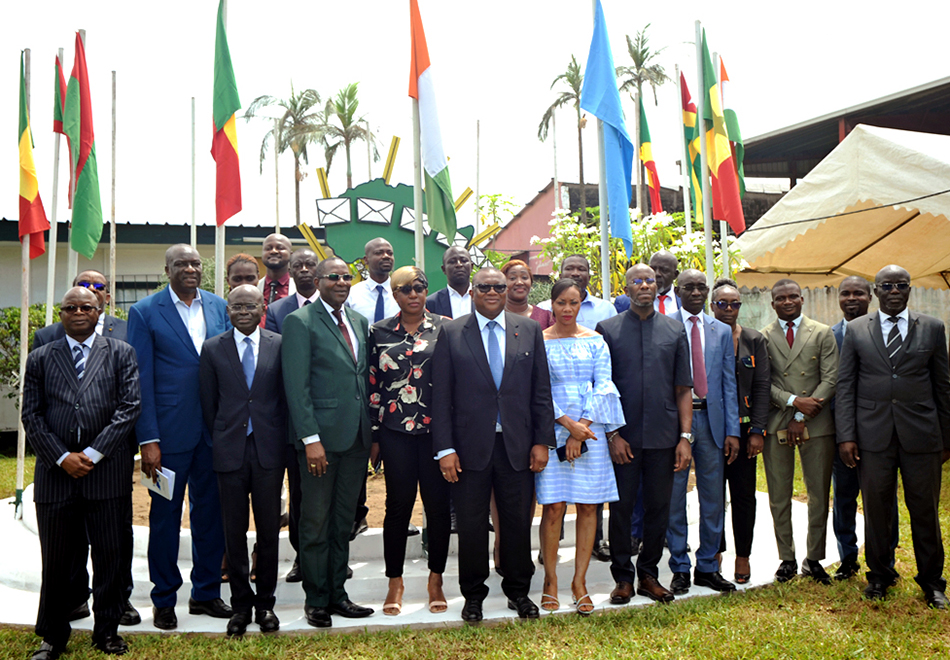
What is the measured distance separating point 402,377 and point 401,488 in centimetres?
74

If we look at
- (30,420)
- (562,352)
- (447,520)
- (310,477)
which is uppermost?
(562,352)

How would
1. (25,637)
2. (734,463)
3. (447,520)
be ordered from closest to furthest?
(25,637) → (447,520) → (734,463)

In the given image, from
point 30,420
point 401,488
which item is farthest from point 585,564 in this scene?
point 30,420

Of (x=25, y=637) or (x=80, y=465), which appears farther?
(x=25, y=637)

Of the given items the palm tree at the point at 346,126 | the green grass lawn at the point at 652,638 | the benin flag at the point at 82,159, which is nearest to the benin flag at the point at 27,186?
the benin flag at the point at 82,159

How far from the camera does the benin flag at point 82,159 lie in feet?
23.6

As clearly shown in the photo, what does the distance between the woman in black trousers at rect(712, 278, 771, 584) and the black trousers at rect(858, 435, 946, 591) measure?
0.73 meters

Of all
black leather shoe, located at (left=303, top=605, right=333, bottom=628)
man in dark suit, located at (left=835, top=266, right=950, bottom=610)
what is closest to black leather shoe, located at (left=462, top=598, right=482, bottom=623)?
black leather shoe, located at (left=303, top=605, right=333, bottom=628)

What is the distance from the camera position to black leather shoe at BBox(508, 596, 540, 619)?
16.0ft

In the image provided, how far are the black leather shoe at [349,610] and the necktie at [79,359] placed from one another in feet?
7.20

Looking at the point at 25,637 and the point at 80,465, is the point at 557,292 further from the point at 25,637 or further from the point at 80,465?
the point at 25,637

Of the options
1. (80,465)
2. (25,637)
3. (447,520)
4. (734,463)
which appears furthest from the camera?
(734,463)

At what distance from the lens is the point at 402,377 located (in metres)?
4.88

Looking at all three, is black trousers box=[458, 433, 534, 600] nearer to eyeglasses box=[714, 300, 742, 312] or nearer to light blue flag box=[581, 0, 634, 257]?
eyeglasses box=[714, 300, 742, 312]
